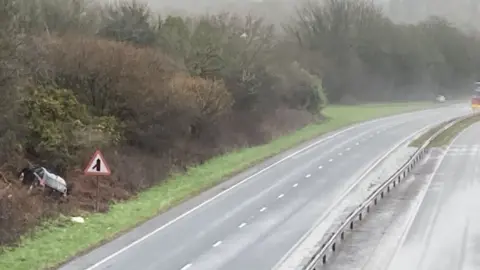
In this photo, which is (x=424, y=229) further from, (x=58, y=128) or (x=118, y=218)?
(x=58, y=128)

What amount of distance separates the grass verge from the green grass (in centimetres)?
986

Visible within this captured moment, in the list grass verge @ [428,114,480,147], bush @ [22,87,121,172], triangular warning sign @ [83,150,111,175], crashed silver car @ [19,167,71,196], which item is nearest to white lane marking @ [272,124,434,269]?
grass verge @ [428,114,480,147]

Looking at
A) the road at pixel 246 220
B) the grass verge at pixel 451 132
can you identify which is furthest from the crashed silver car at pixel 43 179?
the grass verge at pixel 451 132

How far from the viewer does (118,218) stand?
2459 centimetres

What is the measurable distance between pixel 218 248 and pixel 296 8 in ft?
280

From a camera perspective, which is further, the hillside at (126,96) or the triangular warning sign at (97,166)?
the hillside at (126,96)

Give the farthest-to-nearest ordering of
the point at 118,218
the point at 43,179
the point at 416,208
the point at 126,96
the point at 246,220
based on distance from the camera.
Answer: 1. the point at 126,96
2. the point at 416,208
3. the point at 43,179
4. the point at 246,220
5. the point at 118,218

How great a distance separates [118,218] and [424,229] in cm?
928

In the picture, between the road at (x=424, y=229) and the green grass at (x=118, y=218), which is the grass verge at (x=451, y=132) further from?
the road at (x=424, y=229)

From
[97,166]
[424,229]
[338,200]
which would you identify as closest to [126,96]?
[97,166]

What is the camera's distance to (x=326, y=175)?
35.6m

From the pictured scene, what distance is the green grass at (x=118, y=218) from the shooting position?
1973 centimetres

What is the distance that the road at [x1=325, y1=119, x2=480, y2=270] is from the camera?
1953 centimetres

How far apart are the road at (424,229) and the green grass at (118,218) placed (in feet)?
21.9
